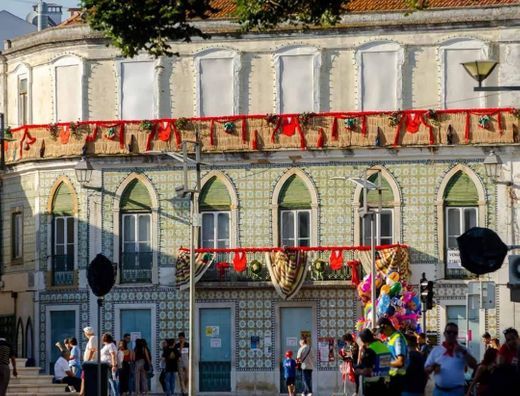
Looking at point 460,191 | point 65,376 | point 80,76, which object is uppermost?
point 80,76

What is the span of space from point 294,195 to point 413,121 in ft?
14.9

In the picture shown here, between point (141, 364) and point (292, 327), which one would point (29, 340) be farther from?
point (141, 364)

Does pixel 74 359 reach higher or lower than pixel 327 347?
lower

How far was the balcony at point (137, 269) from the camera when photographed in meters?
70.2

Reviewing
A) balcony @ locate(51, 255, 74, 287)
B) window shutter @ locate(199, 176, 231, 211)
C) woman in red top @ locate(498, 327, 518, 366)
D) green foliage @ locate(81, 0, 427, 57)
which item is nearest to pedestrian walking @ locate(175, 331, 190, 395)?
window shutter @ locate(199, 176, 231, 211)

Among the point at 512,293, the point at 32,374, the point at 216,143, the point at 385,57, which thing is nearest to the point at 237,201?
the point at 216,143

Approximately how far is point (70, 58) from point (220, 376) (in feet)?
38.8

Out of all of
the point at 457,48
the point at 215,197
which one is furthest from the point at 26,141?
the point at 457,48

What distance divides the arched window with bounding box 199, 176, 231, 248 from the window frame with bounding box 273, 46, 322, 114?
3.20 meters

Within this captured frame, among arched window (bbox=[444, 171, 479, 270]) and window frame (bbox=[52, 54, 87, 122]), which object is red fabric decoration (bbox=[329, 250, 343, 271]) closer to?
arched window (bbox=[444, 171, 479, 270])

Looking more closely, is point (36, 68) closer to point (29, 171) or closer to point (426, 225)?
point (29, 171)

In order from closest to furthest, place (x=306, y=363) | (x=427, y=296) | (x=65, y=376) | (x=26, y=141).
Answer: (x=427, y=296) < (x=65, y=376) < (x=306, y=363) < (x=26, y=141)

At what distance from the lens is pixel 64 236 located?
233 feet

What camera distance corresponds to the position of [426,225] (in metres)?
68.6
